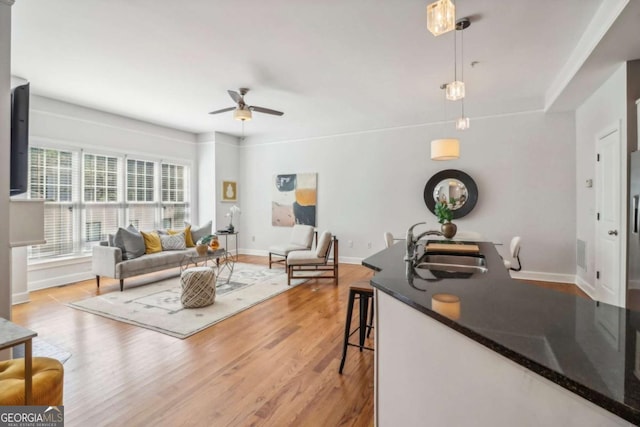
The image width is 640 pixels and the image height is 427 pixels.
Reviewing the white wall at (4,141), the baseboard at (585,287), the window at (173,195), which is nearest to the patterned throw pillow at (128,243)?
the window at (173,195)

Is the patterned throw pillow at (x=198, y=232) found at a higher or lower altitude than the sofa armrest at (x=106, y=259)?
higher

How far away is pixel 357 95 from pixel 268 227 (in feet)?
13.0

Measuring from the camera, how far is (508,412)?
2.78 feet

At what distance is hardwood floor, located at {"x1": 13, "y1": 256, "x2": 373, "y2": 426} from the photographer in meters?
1.91

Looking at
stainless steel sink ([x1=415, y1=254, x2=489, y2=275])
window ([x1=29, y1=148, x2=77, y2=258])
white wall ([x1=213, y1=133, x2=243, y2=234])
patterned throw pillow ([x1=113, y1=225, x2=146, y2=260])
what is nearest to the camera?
stainless steel sink ([x1=415, y1=254, x2=489, y2=275])

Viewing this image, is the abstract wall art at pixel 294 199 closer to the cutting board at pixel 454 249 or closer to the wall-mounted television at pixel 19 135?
the cutting board at pixel 454 249

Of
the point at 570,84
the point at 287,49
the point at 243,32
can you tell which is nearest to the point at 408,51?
the point at 287,49

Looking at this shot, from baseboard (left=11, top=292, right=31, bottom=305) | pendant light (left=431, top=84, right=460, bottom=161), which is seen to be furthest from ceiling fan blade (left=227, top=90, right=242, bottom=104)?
baseboard (left=11, top=292, right=31, bottom=305)

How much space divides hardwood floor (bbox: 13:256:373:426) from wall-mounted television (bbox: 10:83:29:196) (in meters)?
1.50

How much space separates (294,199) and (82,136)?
405 centimetres

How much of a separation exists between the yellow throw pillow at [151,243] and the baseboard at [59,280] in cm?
112

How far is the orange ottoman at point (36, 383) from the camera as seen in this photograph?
1.40m

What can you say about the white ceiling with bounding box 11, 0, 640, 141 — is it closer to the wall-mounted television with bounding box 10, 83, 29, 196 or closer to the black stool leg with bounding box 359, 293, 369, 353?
the wall-mounted television with bounding box 10, 83, 29, 196

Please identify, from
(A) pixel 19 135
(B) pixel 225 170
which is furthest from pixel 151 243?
(A) pixel 19 135
